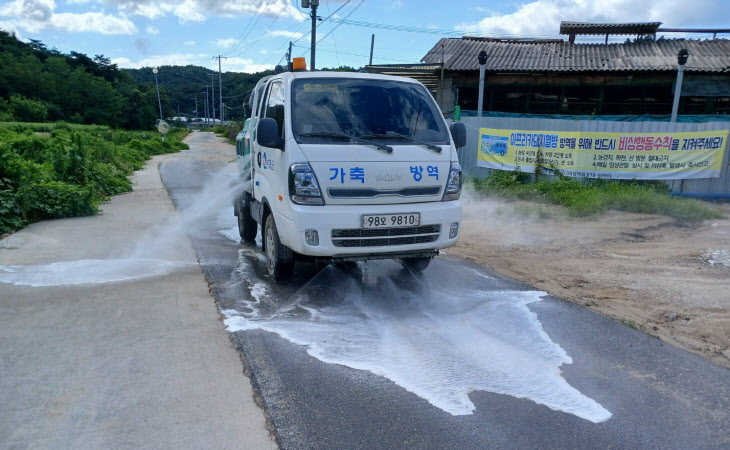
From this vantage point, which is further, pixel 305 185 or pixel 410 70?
pixel 410 70

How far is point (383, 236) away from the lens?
5004 mm

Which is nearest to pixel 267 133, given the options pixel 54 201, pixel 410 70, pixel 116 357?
pixel 116 357

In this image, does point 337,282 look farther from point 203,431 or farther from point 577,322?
point 203,431

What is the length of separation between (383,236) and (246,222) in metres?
3.49

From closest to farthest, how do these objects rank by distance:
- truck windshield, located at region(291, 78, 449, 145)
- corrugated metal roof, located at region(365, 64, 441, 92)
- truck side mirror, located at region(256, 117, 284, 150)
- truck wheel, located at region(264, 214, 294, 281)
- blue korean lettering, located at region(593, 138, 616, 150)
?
1. truck side mirror, located at region(256, 117, 284, 150)
2. truck windshield, located at region(291, 78, 449, 145)
3. truck wheel, located at region(264, 214, 294, 281)
4. blue korean lettering, located at region(593, 138, 616, 150)
5. corrugated metal roof, located at region(365, 64, 441, 92)

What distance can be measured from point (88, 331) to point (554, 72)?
15.9m

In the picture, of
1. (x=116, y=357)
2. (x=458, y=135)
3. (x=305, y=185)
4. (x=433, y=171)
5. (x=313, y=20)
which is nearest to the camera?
(x=116, y=357)

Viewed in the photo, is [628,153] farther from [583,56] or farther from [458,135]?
[583,56]

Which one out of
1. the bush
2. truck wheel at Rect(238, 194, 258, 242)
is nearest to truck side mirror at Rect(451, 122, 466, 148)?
truck wheel at Rect(238, 194, 258, 242)

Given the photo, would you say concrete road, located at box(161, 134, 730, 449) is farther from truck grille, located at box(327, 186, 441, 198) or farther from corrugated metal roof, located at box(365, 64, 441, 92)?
corrugated metal roof, located at box(365, 64, 441, 92)

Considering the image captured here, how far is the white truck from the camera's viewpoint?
4902mm

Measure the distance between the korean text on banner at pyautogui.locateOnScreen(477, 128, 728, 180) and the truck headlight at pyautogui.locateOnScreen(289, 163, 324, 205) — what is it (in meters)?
8.54

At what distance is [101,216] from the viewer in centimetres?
988

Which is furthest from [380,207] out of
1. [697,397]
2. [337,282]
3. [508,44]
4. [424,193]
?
[508,44]
